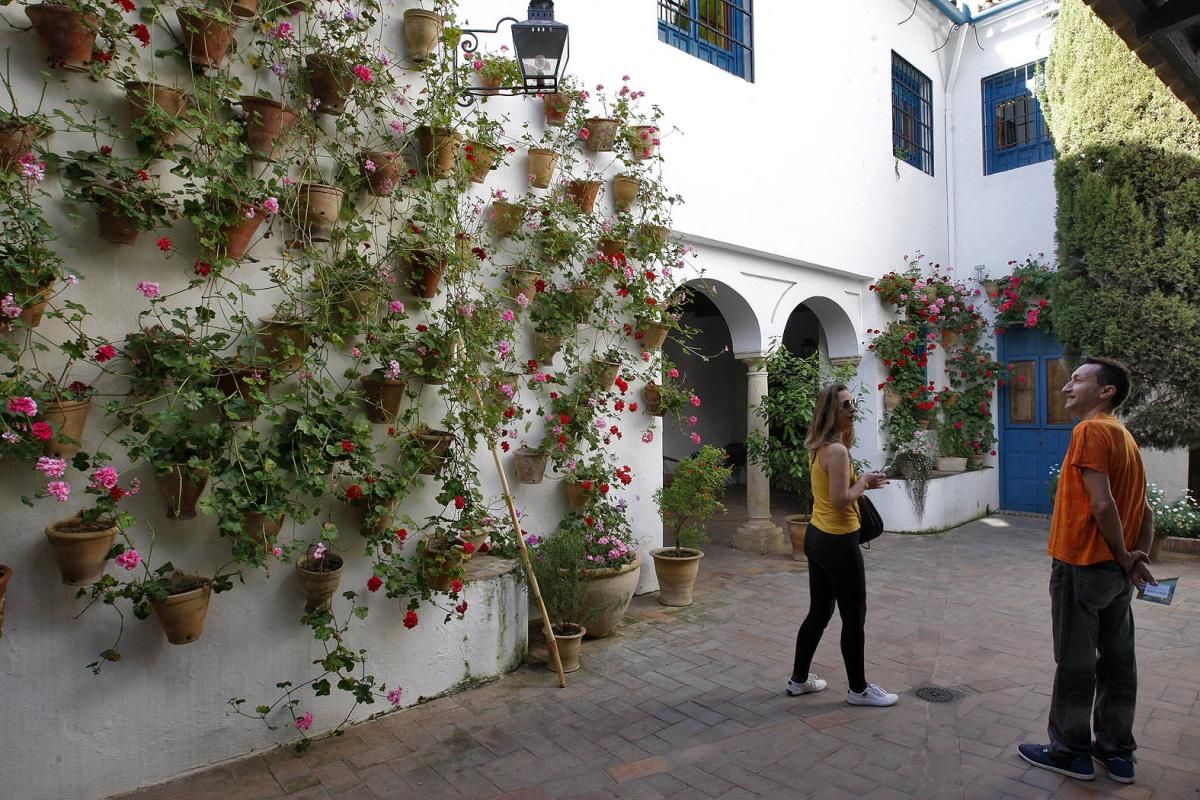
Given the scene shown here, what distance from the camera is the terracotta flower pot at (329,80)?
12.2ft

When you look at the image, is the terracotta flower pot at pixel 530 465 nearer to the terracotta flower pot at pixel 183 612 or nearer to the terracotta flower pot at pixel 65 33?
the terracotta flower pot at pixel 183 612

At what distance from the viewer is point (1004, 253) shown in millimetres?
9969

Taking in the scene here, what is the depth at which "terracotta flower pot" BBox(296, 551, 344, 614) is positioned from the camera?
3.53m

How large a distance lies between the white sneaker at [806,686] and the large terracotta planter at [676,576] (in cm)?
169

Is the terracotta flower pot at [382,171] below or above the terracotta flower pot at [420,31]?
below

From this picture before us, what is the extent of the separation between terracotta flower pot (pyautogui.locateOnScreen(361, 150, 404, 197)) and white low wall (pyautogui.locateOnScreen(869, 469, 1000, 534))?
681 centimetres

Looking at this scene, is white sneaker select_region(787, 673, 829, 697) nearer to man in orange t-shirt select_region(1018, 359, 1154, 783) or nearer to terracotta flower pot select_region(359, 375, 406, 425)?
man in orange t-shirt select_region(1018, 359, 1154, 783)

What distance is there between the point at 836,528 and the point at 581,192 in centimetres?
306

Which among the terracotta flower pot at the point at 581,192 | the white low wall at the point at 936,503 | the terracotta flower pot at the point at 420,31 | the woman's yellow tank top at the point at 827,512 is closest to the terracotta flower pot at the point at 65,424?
the terracotta flower pot at the point at 420,31

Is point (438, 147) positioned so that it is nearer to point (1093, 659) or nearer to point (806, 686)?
point (806, 686)

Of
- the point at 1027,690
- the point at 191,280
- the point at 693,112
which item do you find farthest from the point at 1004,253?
the point at 191,280

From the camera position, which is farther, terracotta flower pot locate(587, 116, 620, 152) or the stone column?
the stone column

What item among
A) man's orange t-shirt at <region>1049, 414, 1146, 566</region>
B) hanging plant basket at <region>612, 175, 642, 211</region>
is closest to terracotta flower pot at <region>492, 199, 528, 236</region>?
hanging plant basket at <region>612, 175, 642, 211</region>

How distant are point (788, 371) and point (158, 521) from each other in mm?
6024
